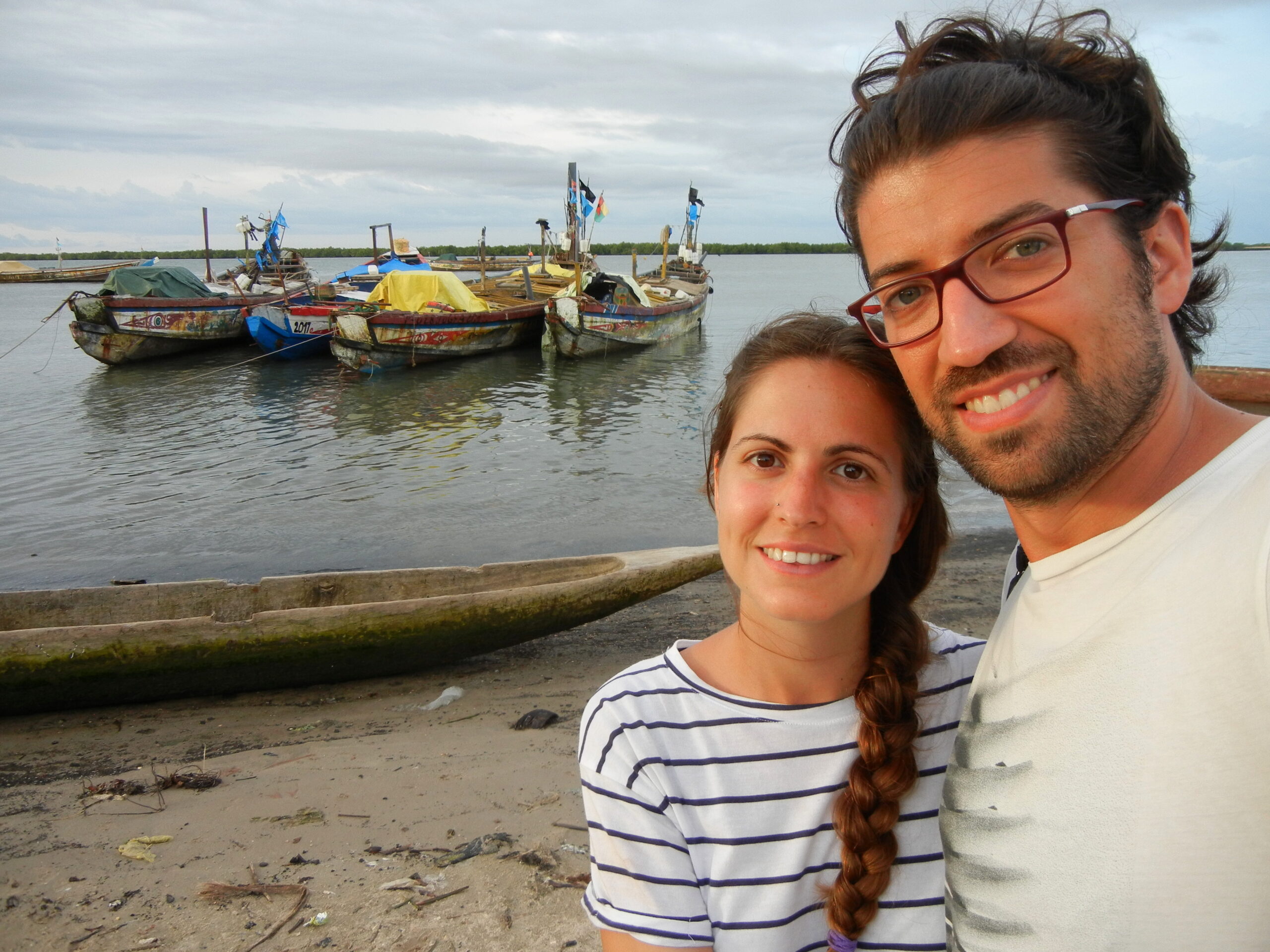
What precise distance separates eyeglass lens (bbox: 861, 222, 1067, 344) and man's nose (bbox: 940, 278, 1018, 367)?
2 centimetres

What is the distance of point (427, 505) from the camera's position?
12156mm

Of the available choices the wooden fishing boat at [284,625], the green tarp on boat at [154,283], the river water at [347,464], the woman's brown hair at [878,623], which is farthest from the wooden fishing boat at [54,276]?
the woman's brown hair at [878,623]

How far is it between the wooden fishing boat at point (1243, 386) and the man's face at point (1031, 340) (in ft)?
32.8

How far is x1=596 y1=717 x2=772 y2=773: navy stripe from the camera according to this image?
1.51 metres

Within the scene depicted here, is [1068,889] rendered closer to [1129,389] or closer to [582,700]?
[1129,389]

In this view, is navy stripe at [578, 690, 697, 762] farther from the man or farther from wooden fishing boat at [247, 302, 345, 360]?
wooden fishing boat at [247, 302, 345, 360]

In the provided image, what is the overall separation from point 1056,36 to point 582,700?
4.45m

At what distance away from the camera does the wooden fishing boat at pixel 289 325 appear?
25594 millimetres

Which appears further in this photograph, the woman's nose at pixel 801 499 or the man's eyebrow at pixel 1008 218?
the woman's nose at pixel 801 499

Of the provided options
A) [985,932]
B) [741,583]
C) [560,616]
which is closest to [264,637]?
[560,616]

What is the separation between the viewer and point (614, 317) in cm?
2688

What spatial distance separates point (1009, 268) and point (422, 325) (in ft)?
78.7

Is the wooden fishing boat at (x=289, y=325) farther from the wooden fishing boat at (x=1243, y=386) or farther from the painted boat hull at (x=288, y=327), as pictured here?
the wooden fishing boat at (x=1243, y=386)

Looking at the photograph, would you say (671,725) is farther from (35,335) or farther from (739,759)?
(35,335)
